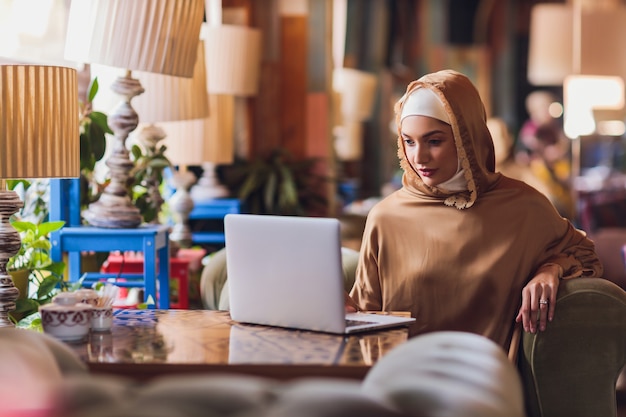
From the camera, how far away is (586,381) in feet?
9.55

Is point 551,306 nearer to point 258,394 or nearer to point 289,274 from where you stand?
point 289,274

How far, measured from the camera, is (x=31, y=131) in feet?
9.13

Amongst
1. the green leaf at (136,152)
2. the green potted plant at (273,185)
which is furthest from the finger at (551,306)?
the green potted plant at (273,185)

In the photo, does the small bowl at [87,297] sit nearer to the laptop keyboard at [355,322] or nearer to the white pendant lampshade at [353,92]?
the laptop keyboard at [355,322]

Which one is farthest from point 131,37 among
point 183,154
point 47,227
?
point 183,154

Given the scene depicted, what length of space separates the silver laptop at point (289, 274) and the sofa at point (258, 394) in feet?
2.30

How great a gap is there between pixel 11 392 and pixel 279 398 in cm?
37

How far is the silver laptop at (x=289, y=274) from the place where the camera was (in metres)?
2.39

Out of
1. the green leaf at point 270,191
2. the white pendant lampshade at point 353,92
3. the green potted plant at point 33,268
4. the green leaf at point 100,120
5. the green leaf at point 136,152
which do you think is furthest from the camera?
the white pendant lampshade at point 353,92

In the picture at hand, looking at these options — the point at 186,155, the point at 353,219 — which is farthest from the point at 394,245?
the point at 353,219

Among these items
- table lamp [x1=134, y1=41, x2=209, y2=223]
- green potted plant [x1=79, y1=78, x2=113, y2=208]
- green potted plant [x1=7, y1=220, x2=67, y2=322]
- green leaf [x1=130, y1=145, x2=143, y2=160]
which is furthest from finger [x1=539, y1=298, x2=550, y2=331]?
green leaf [x1=130, y1=145, x2=143, y2=160]

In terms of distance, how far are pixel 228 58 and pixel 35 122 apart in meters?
3.36

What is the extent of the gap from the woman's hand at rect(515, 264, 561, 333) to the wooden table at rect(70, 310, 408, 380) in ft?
1.61

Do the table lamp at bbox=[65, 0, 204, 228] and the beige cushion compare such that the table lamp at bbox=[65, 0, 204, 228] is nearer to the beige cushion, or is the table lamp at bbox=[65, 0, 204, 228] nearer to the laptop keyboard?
the laptop keyboard
